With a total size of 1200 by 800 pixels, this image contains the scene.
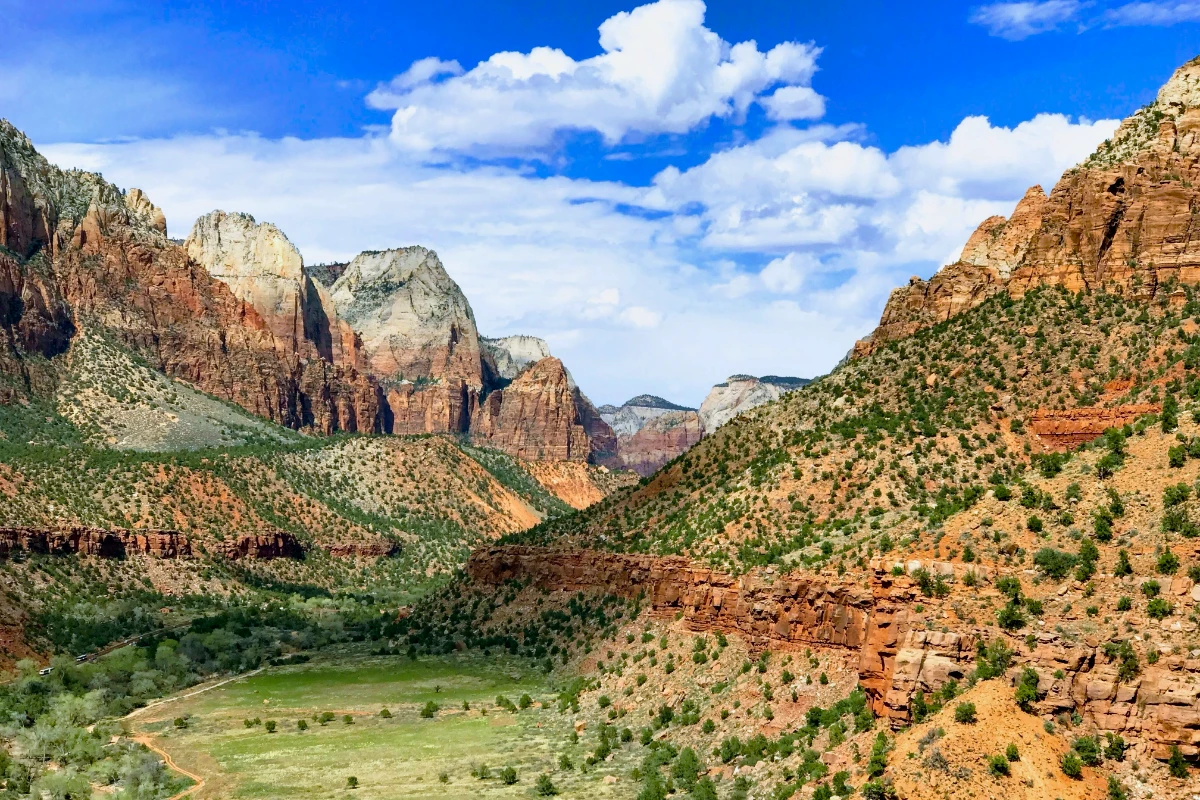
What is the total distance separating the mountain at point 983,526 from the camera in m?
35.7

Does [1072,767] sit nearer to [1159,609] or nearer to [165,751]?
[1159,609]

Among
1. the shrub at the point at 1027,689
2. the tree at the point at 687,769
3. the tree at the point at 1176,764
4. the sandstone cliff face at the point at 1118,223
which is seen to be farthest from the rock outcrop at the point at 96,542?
the tree at the point at 1176,764

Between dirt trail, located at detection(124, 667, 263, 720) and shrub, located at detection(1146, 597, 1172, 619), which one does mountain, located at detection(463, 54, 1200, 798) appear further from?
dirt trail, located at detection(124, 667, 263, 720)

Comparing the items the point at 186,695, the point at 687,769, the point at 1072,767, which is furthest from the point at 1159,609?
the point at 186,695

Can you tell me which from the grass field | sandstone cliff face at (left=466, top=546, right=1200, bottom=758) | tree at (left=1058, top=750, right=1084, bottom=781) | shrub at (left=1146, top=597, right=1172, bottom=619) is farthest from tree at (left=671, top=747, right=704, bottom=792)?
shrub at (left=1146, top=597, right=1172, bottom=619)

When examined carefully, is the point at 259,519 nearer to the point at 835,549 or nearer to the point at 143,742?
the point at 143,742

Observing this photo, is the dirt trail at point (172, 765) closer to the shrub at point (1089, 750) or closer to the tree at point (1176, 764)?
the shrub at point (1089, 750)

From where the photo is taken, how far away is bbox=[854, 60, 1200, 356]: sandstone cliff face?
68.4m

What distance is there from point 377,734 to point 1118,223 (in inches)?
1895

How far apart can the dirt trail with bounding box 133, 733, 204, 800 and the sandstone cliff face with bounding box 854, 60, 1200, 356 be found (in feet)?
158

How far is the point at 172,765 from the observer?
199ft

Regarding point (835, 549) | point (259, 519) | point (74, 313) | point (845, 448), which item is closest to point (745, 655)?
point (835, 549)

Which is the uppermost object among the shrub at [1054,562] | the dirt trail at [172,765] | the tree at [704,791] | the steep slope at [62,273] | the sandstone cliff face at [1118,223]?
the steep slope at [62,273]

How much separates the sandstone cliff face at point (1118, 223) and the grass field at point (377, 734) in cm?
3472
